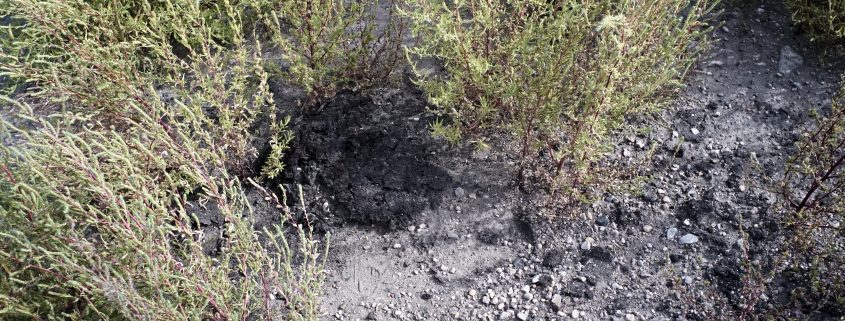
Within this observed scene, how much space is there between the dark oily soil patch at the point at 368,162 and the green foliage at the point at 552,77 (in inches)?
9.5

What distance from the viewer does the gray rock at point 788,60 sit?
3857mm

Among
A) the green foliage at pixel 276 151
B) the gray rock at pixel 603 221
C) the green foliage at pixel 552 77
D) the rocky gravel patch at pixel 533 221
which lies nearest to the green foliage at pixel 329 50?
the rocky gravel patch at pixel 533 221

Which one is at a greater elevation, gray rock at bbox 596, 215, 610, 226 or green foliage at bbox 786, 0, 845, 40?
green foliage at bbox 786, 0, 845, 40

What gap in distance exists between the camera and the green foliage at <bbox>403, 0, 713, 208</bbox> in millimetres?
2758

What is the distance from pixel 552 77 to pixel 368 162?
1031mm

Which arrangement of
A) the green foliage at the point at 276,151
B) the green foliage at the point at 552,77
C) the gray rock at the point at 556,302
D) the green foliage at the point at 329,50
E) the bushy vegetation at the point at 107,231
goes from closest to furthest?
1. the bushy vegetation at the point at 107,231
2. the green foliage at the point at 552,77
3. the gray rock at the point at 556,302
4. the green foliage at the point at 276,151
5. the green foliage at the point at 329,50

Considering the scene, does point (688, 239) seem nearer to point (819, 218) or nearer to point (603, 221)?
point (603, 221)

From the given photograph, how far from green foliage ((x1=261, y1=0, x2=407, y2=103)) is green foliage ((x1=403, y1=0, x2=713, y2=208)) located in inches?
19.9

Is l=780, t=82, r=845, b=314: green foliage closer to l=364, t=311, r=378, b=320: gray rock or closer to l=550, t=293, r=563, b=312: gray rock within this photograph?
l=550, t=293, r=563, b=312: gray rock

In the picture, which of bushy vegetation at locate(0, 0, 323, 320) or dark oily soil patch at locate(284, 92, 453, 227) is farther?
dark oily soil patch at locate(284, 92, 453, 227)

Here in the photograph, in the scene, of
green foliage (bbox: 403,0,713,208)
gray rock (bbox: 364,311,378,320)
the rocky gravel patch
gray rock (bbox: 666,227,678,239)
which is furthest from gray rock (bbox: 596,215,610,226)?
gray rock (bbox: 364,311,378,320)

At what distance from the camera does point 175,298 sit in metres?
2.35

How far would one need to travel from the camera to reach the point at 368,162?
3336 millimetres

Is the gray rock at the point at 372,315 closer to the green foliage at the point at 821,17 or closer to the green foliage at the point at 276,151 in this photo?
the green foliage at the point at 276,151
